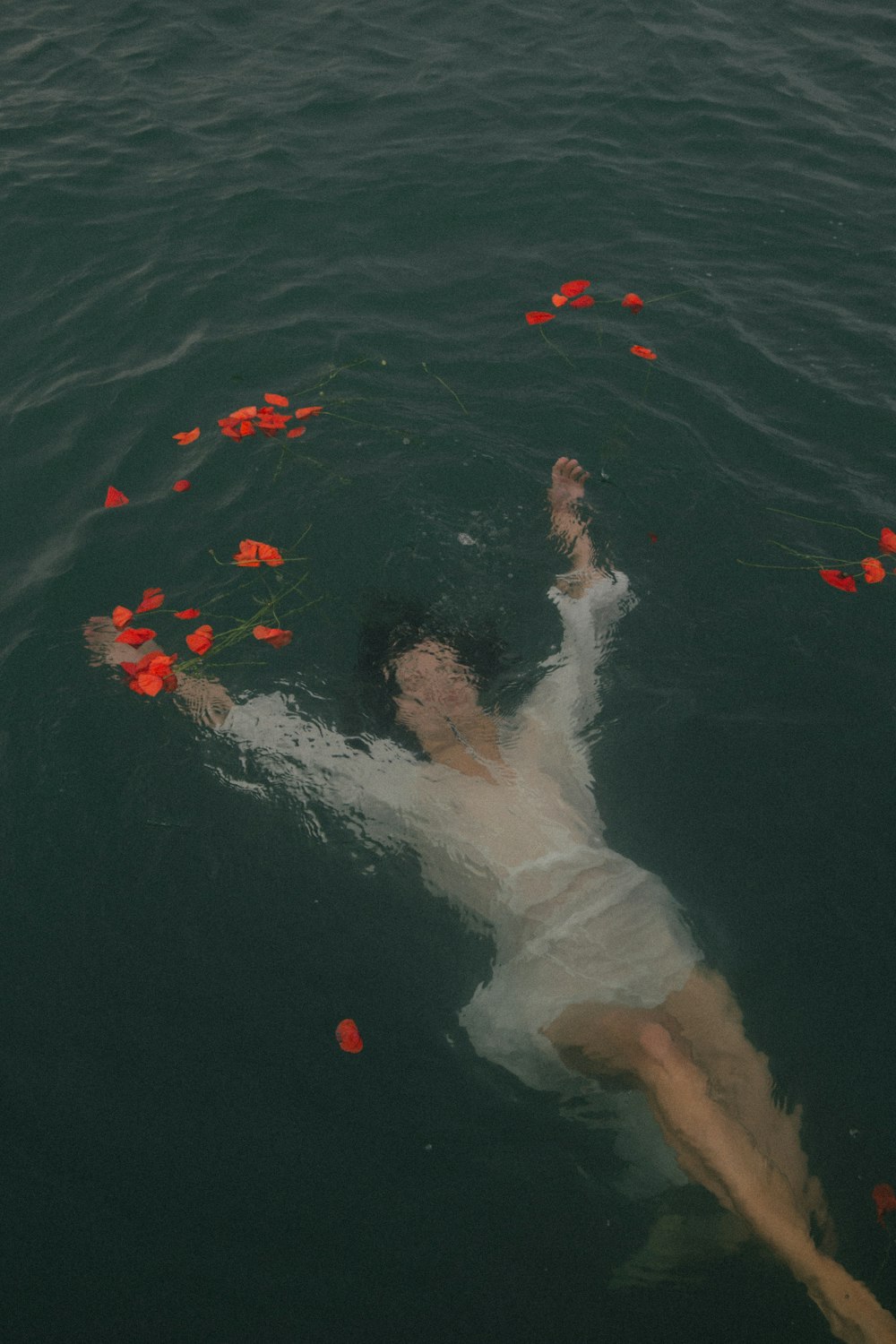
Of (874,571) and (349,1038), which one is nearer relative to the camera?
(349,1038)

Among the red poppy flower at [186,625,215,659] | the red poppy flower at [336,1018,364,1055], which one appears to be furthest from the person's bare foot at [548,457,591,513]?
the red poppy flower at [336,1018,364,1055]

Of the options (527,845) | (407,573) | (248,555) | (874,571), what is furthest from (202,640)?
(874,571)

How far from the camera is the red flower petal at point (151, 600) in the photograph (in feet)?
18.5

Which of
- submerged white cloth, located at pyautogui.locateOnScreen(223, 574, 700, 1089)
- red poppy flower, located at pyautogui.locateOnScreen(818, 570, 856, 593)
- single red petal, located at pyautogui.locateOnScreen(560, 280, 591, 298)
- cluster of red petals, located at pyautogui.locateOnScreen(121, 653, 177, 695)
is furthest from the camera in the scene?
single red petal, located at pyautogui.locateOnScreen(560, 280, 591, 298)

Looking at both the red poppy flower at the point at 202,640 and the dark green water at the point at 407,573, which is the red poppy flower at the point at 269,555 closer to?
the dark green water at the point at 407,573

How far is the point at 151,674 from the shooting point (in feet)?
16.2

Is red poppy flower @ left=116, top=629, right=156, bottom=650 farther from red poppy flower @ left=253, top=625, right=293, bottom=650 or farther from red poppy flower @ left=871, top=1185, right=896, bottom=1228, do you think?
red poppy flower @ left=871, top=1185, right=896, bottom=1228

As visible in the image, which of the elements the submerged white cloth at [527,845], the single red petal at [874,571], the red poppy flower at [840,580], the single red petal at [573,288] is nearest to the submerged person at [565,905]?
the submerged white cloth at [527,845]

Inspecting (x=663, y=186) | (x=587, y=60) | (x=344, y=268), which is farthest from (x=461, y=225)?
(x=587, y=60)

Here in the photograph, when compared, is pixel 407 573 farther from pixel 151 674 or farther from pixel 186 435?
pixel 186 435

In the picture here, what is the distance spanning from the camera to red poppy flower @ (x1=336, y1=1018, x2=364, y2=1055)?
412cm

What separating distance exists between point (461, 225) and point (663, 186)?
2.04 meters

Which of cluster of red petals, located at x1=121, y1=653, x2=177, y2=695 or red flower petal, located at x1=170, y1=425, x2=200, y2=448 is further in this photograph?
red flower petal, located at x1=170, y1=425, x2=200, y2=448

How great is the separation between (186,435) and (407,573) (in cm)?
200
